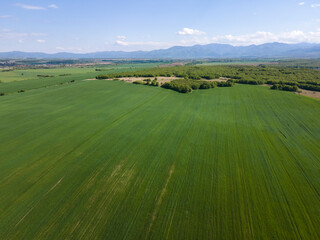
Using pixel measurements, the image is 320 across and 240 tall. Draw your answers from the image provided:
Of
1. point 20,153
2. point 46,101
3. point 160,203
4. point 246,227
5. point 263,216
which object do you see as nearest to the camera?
point 246,227

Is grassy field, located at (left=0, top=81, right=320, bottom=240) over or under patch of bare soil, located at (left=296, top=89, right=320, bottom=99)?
under

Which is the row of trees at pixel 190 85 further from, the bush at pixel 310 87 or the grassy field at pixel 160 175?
the bush at pixel 310 87

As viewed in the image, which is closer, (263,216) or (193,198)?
(263,216)

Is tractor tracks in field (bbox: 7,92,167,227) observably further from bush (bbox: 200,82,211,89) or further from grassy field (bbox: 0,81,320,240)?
bush (bbox: 200,82,211,89)

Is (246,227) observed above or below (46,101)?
below

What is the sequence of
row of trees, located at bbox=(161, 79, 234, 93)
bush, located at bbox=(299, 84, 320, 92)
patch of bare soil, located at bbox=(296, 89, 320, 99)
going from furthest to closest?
row of trees, located at bbox=(161, 79, 234, 93) → bush, located at bbox=(299, 84, 320, 92) → patch of bare soil, located at bbox=(296, 89, 320, 99)

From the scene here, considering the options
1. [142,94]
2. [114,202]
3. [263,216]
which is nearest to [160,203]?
[114,202]

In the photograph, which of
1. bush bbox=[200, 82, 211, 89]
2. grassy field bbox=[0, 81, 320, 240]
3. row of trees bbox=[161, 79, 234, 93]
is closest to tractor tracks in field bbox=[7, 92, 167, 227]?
grassy field bbox=[0, 81, 320, 240]

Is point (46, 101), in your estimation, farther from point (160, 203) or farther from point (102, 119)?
point (160, 203)
